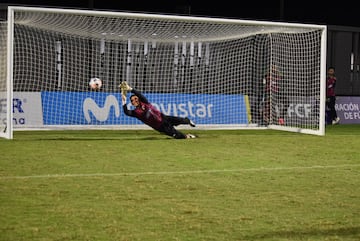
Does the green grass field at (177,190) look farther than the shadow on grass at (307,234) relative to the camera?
Yes

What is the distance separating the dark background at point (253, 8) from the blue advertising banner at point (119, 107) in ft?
25.9

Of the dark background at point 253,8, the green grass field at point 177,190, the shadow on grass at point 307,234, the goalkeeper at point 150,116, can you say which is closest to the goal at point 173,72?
the goalkeeper at point 150,116

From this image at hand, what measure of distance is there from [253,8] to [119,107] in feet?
43.0

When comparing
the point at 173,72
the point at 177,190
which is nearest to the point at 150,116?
the point at 173,72

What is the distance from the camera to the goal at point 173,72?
57.2 ft

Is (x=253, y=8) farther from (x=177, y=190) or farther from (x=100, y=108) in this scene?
(x=177, y=190)

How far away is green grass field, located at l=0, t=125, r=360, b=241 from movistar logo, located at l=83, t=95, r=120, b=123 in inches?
143

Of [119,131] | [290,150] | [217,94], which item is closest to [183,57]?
[217,94]

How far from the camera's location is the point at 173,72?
19.2 m

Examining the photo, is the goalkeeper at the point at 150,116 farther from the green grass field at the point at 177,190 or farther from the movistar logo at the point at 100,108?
the movistar logo at the point at 100,108

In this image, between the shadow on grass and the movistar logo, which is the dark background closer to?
the movistar logo

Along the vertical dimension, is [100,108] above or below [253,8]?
below

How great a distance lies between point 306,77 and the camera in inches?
722

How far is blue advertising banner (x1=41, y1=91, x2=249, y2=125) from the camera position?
57.9 ft
